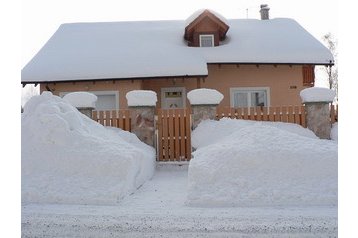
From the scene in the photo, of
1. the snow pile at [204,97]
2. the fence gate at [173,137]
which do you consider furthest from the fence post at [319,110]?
the fence gate at [173,137]

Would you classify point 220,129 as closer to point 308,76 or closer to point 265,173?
point 265,173

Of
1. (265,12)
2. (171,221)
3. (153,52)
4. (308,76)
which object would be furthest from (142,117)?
(265,12)

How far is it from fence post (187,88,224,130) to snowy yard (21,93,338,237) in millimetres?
2018

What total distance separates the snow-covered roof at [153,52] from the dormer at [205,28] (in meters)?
0.58

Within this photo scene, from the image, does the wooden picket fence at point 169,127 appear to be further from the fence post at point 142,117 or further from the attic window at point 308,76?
the attic window at point 308,76

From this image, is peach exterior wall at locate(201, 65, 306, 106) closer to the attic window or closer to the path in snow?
the attic window

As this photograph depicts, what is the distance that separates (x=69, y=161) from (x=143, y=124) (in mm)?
3483

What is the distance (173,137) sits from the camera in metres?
10.1

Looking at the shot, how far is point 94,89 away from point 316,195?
1121cm

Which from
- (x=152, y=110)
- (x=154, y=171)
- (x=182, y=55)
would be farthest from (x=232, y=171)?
(x=182, y=55)

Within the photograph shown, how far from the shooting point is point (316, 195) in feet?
19.1

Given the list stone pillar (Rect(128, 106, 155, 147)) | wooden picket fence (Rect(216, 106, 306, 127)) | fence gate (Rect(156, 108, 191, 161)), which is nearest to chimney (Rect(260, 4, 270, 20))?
wooden picket fence (Rect(216, 106, 306, 127))

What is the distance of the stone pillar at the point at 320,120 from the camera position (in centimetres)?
1000

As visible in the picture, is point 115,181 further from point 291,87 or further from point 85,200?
point 291,87
